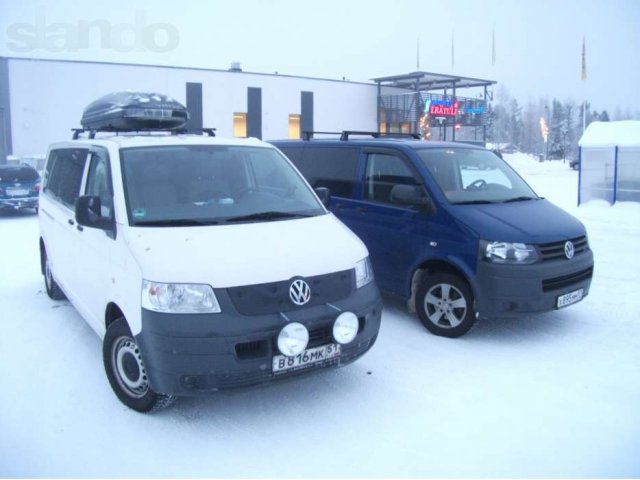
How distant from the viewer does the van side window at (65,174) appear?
5.32 meters

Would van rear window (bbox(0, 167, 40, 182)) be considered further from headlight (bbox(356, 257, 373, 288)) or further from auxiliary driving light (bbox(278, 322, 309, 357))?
auxiliary driving light (bbox(278, 322, 309, 357))

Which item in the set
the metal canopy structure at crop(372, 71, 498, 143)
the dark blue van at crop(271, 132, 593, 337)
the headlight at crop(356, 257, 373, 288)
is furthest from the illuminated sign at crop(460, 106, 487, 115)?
the headlight at crop(356, 257, 373, 288)

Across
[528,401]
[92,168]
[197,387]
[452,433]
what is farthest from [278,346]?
[92,168]

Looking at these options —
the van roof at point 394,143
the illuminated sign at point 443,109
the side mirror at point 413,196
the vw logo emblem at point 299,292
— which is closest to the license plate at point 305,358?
the vw logo emblem at point 299,292

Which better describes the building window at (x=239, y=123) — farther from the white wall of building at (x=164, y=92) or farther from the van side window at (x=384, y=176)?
the van side window at (x=384, y=176)

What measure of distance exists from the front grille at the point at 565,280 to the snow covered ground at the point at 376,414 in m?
0.55

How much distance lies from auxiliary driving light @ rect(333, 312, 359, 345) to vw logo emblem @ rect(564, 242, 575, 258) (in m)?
2.71

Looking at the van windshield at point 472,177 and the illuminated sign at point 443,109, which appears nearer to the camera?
the van windshield at point 472,177

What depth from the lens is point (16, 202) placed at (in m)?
14.7

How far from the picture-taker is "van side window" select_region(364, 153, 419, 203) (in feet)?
20.3

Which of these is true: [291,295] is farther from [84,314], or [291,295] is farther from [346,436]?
[84,314]

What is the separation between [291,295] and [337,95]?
38.7 m

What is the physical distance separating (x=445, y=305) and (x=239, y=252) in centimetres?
268

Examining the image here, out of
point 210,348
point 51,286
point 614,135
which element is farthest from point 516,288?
point 614,135
